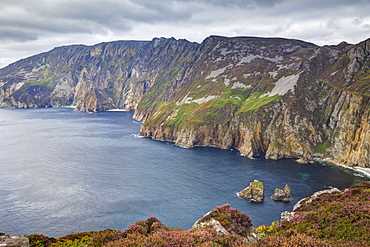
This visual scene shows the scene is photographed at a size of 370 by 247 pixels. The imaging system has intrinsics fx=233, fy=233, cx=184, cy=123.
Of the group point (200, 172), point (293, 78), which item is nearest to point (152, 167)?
point (200, 172)

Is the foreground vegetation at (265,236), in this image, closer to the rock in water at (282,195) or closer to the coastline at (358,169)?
the rock in water at (282,195)

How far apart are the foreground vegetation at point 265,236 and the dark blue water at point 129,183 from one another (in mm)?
42882

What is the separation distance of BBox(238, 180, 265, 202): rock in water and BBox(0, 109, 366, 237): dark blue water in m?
2.26

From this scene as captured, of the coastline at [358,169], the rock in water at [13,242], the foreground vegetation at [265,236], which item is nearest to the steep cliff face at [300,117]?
the coastline at [358,169]

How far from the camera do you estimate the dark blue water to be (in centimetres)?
7206

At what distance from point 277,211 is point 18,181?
105266mm

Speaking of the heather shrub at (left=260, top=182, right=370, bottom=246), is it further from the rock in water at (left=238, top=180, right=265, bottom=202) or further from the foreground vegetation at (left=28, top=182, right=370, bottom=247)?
the rock in water at (left=238, top=180, right=265, bottom=202)

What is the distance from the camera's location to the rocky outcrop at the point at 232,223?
26.4 metres

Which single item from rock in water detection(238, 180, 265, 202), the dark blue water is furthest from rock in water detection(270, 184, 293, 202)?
rock in water detection(238, 180, 265, 202)

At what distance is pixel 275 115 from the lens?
158 metres

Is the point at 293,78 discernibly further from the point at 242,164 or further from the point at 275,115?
the point at 242,164

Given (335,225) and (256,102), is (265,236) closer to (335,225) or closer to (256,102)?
(335,225)

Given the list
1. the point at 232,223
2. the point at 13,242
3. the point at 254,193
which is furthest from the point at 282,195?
the point at 13,242

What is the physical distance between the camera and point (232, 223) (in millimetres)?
28266
